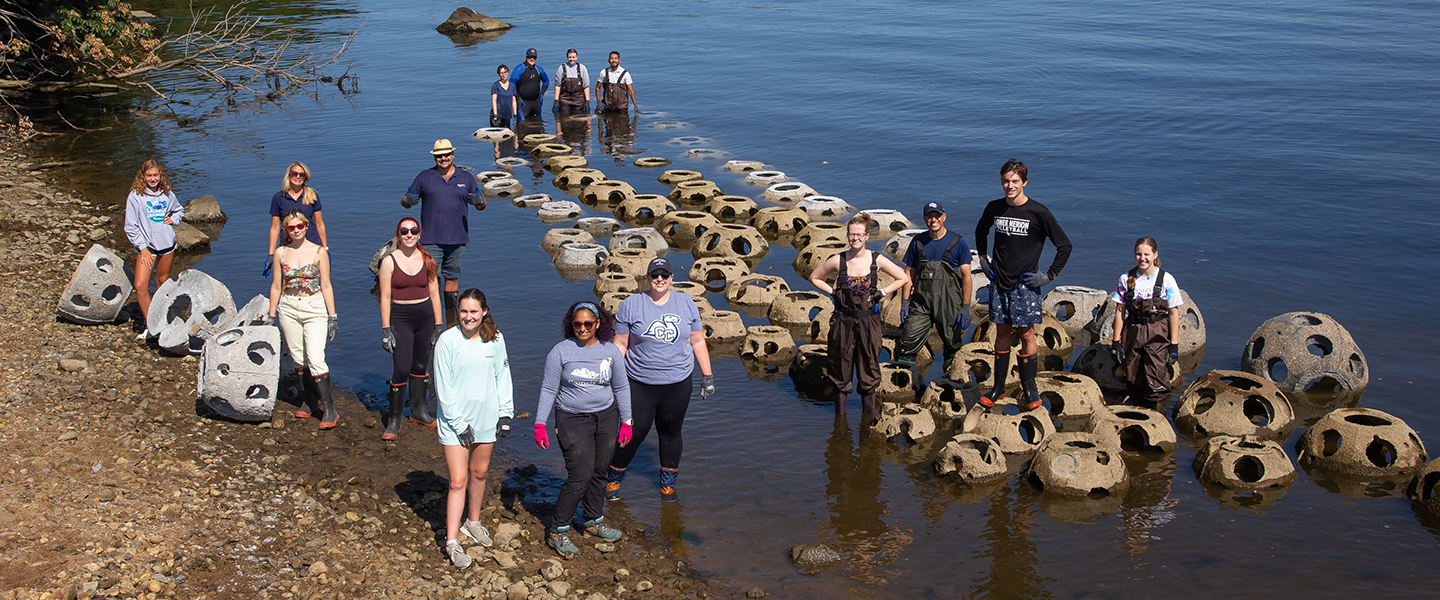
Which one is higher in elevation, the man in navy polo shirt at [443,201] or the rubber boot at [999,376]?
the man in navy polo shirt at [443,201]

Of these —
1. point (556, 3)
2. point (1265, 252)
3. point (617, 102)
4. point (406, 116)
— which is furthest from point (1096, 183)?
point (556, 3)

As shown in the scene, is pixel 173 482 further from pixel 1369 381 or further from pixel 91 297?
pixel 1369 381

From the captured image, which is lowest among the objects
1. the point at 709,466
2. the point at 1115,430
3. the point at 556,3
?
the point at 709,466

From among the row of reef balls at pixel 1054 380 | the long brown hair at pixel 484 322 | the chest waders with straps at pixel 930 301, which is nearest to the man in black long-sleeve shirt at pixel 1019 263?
the row of reef balls at pixel 1054 380

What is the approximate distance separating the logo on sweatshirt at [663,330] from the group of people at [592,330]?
11 mm

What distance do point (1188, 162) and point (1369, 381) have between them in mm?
12989

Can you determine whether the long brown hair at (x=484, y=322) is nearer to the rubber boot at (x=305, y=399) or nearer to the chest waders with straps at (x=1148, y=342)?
the rubber boot at (x=305, y=399)

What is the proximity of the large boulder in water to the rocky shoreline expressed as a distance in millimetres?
41265

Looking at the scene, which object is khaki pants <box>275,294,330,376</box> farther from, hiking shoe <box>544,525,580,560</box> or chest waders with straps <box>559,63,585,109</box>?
chest waders with straps <box>559,63,585,109</box>

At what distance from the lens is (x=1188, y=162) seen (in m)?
23.5

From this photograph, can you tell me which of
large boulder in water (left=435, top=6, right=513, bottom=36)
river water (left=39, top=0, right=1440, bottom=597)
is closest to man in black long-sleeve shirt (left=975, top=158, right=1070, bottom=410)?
river water (left=39, top=0, right=1440, bottom=597)

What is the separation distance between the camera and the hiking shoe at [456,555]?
283 inches

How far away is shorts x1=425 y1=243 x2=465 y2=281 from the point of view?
11383 mm

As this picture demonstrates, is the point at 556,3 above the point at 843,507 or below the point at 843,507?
above
